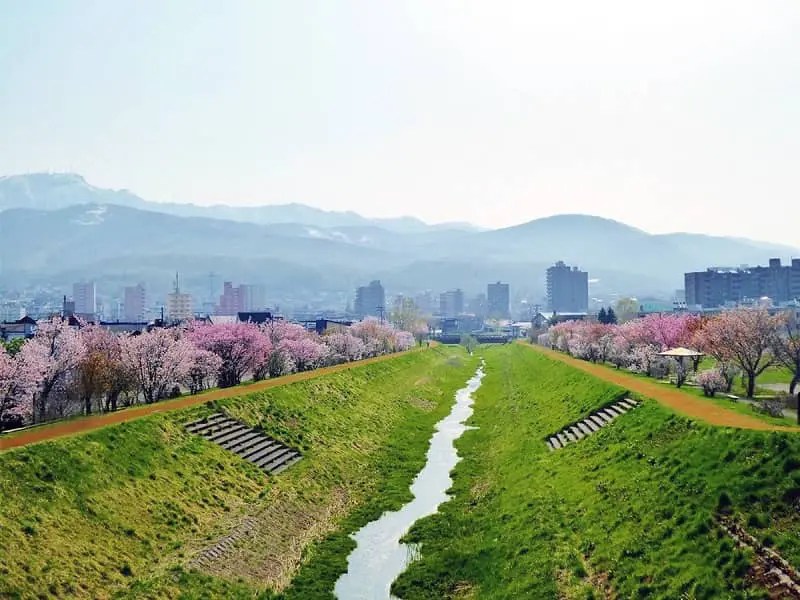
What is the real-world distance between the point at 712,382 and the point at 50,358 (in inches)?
1785

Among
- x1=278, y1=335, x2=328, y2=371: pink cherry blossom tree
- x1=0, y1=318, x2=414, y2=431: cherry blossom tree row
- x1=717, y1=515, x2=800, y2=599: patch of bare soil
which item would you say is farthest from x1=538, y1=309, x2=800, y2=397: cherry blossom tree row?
x1=0, y1=318, x2=414, y2=431: cherry blossom tree row

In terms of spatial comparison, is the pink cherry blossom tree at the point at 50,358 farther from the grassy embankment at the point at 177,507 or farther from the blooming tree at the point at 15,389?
the grassy embankment at the point at 177,507

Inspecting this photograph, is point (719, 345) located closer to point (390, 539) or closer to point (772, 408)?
point (772, 408)

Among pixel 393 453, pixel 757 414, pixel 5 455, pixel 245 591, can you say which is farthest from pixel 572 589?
pixel 393 453

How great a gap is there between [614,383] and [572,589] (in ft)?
96.2

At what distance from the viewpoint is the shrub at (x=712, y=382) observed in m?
41.8

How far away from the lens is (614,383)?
47.6 metres

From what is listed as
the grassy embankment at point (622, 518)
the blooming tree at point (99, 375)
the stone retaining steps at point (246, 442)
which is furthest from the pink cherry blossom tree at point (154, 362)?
the grassy embankment at point (622, 518)

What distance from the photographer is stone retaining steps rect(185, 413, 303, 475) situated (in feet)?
115

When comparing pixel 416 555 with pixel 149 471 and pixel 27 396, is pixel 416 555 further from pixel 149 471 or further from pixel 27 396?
pixel 27 396

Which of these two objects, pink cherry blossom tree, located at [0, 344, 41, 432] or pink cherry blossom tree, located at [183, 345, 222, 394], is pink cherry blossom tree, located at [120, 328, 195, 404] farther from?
pink cherry blossom tree, located at [0, 344, 41, 432]

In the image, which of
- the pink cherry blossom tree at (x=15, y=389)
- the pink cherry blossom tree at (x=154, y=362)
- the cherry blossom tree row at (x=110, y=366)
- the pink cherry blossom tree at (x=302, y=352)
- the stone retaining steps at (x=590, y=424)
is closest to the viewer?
the pink cherry blossom tree at (x=15, y=389)

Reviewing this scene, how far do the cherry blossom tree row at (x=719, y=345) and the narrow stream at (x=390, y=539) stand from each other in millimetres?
18350

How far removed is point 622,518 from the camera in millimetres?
23422
